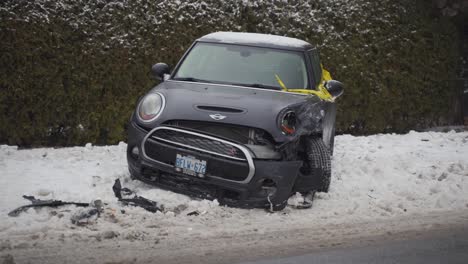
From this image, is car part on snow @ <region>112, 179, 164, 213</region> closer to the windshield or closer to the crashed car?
the crashed car

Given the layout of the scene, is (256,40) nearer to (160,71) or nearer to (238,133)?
(160,71)

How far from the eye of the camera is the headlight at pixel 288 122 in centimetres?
694

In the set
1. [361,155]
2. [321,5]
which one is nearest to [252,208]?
[361,155]

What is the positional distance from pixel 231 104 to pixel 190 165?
2.51 ft

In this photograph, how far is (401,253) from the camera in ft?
18.7

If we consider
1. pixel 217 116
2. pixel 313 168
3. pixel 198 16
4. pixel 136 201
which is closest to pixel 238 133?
pixel 217 116

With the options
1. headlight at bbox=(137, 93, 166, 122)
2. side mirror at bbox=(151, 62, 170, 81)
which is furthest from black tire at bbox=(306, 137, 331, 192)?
side mirror at bbox=(151, 62, 170, 81)

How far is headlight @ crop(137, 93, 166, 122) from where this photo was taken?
7.18 meters

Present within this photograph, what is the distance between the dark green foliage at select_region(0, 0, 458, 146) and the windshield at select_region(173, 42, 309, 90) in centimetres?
241

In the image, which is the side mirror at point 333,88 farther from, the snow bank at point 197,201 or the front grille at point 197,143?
the front grille at point 197,143

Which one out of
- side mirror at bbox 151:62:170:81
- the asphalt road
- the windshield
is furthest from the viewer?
side mirror at bbox 151:62:170:81

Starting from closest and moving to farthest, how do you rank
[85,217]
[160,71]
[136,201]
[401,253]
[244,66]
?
[401,253], [85,217], [136,201], [244,66], [160,71]

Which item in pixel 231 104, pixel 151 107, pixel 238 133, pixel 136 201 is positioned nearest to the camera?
pixel 136 201

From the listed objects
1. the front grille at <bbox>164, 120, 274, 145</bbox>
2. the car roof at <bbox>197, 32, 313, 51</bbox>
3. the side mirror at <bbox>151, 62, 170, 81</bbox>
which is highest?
the car roof at <bbox>197, 32, 313, 51</bbox>
